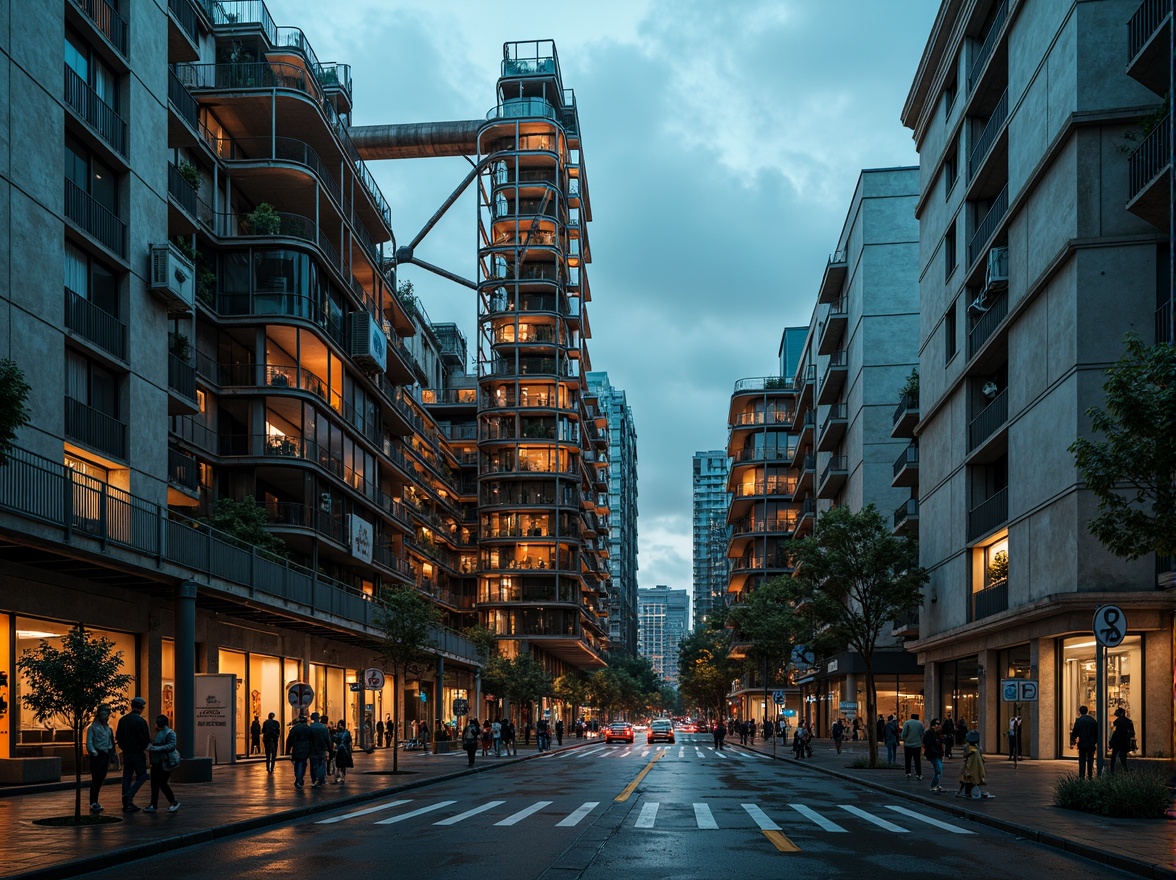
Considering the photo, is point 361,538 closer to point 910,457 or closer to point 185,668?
point 910,457

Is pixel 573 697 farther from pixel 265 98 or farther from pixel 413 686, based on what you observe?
pixel 265 98

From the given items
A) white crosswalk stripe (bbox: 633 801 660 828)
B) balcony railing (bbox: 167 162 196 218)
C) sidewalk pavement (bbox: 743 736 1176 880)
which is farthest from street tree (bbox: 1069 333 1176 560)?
balcony railing (bbox: 167 162 196 218)

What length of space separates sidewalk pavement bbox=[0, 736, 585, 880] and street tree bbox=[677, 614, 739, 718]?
260 ft

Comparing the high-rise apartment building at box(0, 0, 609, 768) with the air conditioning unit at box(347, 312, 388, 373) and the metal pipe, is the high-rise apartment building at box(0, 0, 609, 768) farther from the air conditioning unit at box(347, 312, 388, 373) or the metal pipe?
the metal pipe

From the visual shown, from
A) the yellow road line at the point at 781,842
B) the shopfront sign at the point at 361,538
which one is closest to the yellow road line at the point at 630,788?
the yellow road line at the point at 781,842

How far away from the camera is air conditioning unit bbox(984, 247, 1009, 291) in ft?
130

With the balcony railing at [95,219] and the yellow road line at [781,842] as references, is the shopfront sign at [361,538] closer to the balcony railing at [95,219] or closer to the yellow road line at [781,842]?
the balcony railing at [95,219]

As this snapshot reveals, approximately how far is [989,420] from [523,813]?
25897mm

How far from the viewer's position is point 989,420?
41406 millimetres

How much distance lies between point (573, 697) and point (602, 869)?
93695mm

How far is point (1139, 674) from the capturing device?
1286 inches

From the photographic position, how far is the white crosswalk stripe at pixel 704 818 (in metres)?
18.7

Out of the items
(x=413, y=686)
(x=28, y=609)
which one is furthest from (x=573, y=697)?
(x=28, y=609)

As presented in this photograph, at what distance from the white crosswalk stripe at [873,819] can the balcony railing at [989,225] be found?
23257 mm
